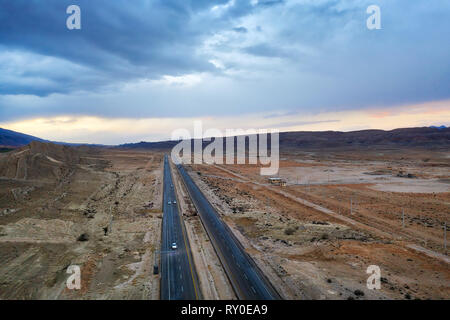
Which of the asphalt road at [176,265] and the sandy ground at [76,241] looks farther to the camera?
the sandy ground at [76,241]

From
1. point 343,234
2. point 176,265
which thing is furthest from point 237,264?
point 343,234

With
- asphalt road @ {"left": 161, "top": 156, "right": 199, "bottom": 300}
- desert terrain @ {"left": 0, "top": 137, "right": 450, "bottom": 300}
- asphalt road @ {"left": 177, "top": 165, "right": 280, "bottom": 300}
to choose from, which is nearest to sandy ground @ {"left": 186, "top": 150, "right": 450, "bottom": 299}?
desert terrain @ {"left": 0, "top": 137, "right": 450, "bottom": 300}

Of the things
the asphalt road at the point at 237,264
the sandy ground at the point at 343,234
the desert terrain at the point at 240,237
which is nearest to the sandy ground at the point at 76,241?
the desert terrain at the point at 240,237

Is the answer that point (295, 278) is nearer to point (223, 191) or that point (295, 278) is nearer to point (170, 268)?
point (170, 268)

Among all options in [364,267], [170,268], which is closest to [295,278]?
[364,267]

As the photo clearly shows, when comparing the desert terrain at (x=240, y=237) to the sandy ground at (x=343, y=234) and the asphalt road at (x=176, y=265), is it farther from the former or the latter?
the asphalt road at (x=176, y=265)

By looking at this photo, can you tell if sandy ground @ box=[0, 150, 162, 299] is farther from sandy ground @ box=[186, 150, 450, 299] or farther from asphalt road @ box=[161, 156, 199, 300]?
sandy ground @ box=[186, 150, 450, 299]
